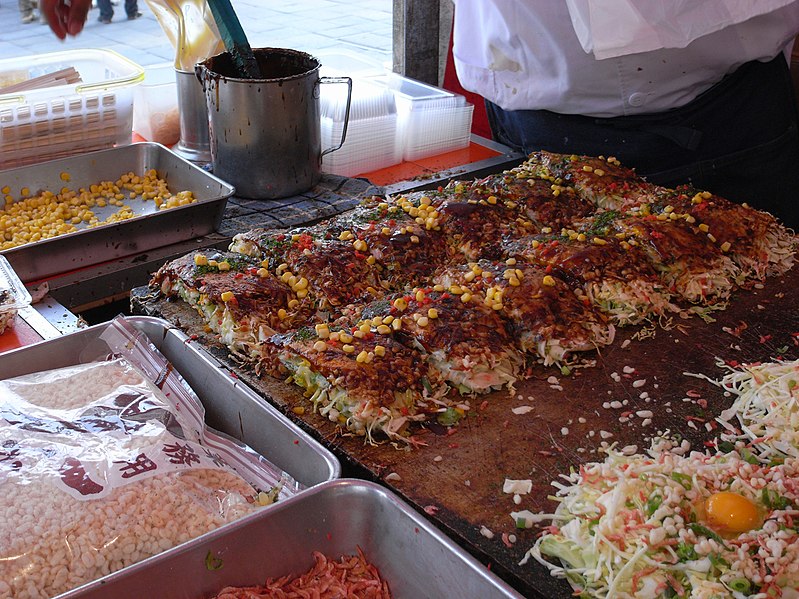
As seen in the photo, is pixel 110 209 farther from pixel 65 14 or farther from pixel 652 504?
pixel 652 504

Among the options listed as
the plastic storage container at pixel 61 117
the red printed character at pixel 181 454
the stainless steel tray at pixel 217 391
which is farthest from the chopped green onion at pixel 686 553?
the plastic storage container at pixel 61 117

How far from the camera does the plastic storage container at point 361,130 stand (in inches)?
146

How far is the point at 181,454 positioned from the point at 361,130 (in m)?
2.37

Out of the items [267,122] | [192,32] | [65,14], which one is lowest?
[267,122]

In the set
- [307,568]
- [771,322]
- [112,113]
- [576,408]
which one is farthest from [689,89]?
[307,568]

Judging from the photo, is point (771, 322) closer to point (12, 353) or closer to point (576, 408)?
point (576, 408)

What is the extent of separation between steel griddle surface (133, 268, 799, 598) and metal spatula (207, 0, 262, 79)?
3.88 ft

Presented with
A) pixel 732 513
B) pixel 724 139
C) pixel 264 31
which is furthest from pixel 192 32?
pixel 264 31

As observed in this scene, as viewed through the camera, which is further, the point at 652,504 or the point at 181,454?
the point at 181,454

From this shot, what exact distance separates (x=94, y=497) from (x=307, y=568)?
446 mm

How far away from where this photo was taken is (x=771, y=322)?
257cm

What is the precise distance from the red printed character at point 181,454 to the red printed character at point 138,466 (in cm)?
5

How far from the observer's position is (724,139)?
147 inches

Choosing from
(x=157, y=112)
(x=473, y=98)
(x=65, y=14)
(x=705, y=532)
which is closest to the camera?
(x=705, y=532)
